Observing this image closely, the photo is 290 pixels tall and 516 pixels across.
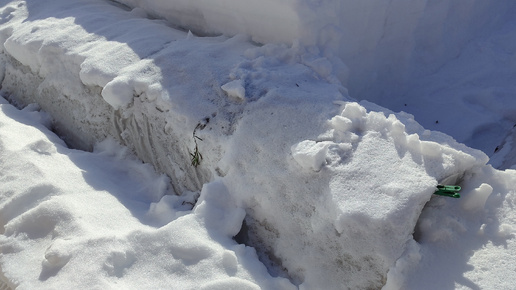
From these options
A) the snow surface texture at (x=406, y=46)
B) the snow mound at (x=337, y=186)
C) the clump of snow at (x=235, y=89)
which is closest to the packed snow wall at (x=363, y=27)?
the snow surface texture at (x=406, y=46)

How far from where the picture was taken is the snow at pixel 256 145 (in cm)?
206

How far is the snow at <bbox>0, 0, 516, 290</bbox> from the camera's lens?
81.3 inches

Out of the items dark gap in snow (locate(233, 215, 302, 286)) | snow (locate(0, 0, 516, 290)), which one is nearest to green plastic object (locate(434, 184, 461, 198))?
snow (locate(0, 0, 516, 290))

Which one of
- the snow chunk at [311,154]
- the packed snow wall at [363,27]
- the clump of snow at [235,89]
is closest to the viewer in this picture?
the snow chunk at [311,154]

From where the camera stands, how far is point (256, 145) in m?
2.44

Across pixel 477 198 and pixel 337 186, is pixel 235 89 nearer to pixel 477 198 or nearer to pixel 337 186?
pixel 337 186

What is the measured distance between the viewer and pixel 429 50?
346 cm

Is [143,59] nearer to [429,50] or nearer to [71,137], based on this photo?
[71,137]

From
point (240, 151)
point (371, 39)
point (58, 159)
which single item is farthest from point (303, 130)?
point (58, 159)

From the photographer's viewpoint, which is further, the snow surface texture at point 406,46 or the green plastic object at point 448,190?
the snow surface texture at point 406,46

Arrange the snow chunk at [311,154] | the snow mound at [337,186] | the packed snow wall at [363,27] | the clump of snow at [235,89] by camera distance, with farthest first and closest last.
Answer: the packed snow wall at [363,27]
the clump of snow at [235,89]
the snow chunk at [311,154]
the snow mound at [337,186]

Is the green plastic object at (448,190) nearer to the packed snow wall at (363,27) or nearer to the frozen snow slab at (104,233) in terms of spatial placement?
the frozen snow slab at (104,233)

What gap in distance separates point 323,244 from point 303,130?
51 cm

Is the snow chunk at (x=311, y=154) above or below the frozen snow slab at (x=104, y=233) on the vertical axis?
above
